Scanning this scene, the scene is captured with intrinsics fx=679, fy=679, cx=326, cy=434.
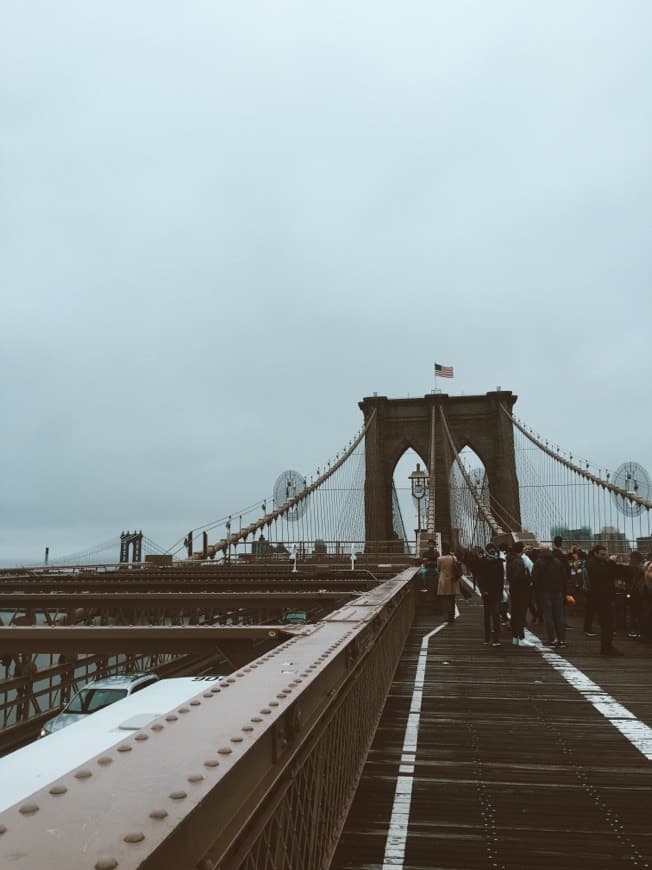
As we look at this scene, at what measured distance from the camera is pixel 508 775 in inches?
193

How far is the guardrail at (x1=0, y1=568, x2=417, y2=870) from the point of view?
3.68ft

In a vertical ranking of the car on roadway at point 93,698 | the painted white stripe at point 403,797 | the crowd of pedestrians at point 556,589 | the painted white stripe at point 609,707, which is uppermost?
the crowd of pedestrians at point 556,589

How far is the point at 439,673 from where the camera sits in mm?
9008

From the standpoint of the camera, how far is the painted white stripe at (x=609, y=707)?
5.77m

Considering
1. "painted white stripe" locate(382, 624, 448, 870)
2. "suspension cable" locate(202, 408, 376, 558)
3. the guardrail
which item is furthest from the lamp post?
the guardrail

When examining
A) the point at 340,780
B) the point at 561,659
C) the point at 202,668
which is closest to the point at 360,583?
the point at 561,659

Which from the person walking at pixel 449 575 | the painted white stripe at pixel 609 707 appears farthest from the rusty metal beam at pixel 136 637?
the person walking at pixel 449 575

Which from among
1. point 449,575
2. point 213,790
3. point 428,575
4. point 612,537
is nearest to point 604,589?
point 449,575

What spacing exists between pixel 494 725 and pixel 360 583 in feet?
13.7

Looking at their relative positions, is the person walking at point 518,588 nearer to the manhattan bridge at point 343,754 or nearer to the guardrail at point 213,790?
the manhattan bridge at point 343,754

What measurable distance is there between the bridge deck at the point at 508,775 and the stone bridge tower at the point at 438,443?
158 ft

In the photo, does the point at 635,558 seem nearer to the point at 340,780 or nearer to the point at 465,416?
the point at 340,780

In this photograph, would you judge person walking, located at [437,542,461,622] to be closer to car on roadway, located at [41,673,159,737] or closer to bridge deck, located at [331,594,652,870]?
bridge deck, located at [331,594,652,870]

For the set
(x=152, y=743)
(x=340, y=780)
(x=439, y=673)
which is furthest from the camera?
(x=439, y=673)
